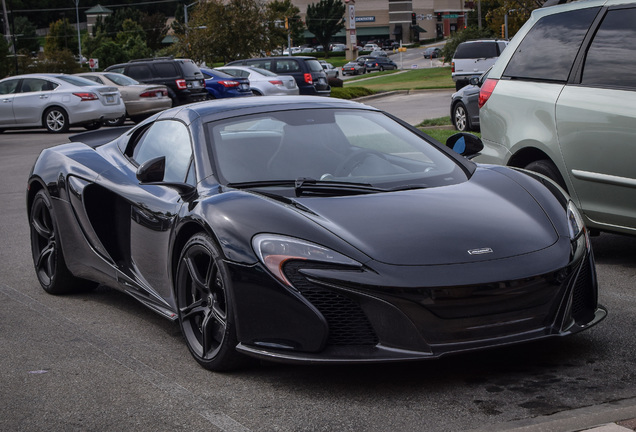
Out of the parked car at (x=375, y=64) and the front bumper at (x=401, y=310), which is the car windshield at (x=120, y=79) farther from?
the parked car at (x=375, y=64)

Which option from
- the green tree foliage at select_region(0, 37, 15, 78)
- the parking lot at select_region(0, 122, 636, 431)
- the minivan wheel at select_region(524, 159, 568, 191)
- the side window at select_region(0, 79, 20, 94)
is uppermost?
the green tree foliage at select_region(0, 37, 15, 78)

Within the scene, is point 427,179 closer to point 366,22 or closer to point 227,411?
point 227,411

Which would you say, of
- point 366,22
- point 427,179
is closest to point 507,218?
point 427,179

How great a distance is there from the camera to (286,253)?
4.08 meters

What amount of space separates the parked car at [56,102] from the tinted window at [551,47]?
18034mm

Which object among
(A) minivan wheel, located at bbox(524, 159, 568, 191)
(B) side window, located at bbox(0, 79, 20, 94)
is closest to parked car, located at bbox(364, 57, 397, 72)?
(B) side window, located at bbox(0, 79, 20, 94)

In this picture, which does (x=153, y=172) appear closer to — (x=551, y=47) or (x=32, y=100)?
(x=551, y=47)

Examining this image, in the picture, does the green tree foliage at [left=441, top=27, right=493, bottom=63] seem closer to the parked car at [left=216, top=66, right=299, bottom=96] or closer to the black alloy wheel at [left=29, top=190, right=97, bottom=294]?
the parked car at [left=216, top=66, right=299, bottom=96]

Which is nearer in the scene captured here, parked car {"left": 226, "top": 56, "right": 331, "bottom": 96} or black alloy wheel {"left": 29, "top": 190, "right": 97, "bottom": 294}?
black alloy wheel {"left": 29, "top": 190, "right": 97, "bottom": 294}

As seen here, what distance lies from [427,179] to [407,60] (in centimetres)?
10114

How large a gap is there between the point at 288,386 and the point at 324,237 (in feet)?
2.29

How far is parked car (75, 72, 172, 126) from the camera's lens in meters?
26.2

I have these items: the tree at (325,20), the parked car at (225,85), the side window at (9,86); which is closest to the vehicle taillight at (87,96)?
the side window at (9,86)

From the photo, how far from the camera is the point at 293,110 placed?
537 centimetres
